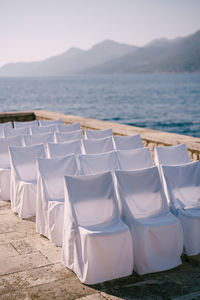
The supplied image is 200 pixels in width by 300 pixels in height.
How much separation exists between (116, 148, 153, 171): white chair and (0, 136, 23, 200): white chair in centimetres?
193

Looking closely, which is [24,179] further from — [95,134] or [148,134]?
[148,134]

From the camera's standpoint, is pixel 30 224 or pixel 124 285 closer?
pixel 124 285

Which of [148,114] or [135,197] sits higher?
[135,197]

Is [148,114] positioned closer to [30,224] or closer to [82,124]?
[82,124]

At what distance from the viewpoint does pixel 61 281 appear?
376 cm

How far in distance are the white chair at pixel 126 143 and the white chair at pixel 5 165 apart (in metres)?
1.58

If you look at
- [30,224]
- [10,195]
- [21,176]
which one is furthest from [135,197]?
[10,195]

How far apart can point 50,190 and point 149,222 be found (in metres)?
1.38

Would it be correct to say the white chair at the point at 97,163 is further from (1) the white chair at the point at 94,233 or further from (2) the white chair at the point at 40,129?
(2) the white chair at the point at 40,129

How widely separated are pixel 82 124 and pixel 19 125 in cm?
141

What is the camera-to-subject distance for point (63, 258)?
13.3 feet

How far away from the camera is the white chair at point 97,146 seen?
6211 millimetres

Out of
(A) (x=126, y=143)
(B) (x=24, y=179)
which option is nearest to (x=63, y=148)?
(B) (x=24, y=179)

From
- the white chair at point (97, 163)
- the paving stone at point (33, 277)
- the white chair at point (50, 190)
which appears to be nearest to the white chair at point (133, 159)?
the white chair at point (97, 163)
